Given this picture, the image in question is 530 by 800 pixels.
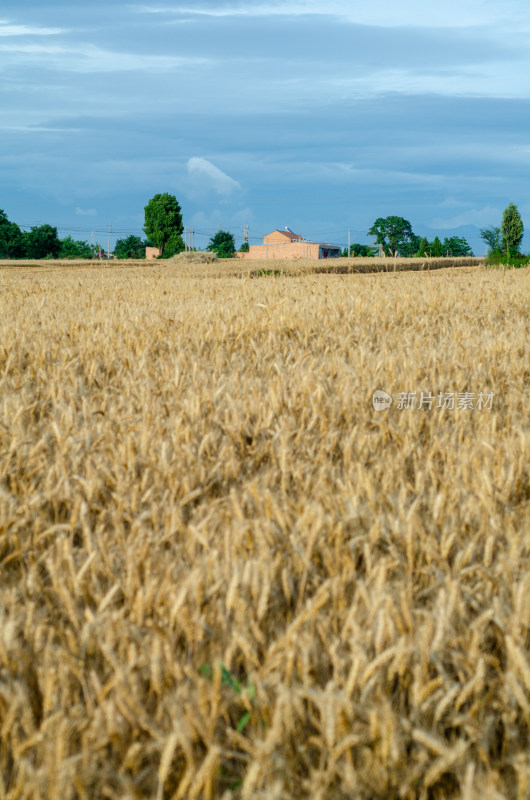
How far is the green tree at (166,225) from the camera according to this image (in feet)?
251

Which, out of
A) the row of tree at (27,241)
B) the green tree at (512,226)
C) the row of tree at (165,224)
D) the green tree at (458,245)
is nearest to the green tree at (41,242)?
the row of tree at (27,241)

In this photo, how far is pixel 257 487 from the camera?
77.1 inches

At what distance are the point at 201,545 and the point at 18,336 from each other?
10.9ft

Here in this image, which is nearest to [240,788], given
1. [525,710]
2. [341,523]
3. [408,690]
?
[408,690]

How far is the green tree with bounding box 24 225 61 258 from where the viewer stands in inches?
3250

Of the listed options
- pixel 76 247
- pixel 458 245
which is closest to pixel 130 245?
pixel 76 247

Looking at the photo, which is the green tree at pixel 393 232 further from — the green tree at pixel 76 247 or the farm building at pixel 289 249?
the green tree at pixel 76 247

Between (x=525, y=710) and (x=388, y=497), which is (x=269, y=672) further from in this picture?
(x=388, y=497)

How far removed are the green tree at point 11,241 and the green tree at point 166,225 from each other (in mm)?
16862

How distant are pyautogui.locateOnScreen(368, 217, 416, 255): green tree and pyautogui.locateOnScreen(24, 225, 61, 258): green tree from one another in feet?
202

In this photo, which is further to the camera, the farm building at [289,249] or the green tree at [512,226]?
the farm building at [289,249]

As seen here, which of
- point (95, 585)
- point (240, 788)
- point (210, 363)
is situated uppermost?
point (210, 363)

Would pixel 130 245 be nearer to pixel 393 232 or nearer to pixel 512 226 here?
pixel 393 232

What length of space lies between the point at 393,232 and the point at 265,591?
12747cm
